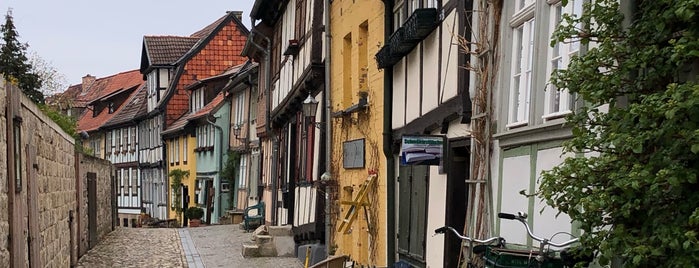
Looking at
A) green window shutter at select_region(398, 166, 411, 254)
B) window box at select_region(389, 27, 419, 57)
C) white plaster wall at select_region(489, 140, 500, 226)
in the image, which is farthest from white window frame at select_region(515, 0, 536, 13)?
green window shutter at select_region(398, 166, 411, 254)

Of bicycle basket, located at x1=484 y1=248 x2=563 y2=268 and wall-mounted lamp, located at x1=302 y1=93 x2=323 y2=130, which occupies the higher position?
wall-mounted lamp, located at x1=302 y1=93 x2=323 y2=130

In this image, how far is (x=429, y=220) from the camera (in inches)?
466

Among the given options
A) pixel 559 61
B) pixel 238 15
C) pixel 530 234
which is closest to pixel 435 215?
pixel 559 61

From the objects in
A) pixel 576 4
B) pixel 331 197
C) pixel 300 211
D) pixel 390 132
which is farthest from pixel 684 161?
pixel 300 211

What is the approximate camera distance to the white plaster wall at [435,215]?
11148mm

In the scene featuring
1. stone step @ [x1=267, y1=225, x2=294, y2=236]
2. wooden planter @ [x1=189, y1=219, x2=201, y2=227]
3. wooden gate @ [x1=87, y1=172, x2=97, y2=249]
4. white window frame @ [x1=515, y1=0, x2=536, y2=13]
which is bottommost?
wooden planter @ [x1=189, y1=219, x2=201, y2=227]

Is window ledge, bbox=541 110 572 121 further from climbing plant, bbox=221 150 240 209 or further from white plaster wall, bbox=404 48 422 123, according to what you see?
climbing plant, bbox=221 150 240 209

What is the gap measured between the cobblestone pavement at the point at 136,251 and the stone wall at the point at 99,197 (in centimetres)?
26

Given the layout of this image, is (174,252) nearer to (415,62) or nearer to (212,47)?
(415,62)

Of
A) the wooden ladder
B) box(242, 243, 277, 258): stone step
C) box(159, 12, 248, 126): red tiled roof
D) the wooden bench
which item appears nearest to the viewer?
the wooden ladder

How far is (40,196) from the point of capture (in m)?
11.5

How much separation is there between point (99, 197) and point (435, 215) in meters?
13.4

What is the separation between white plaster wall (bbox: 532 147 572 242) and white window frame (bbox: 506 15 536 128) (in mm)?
530

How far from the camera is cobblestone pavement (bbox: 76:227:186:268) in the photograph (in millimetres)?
18908
